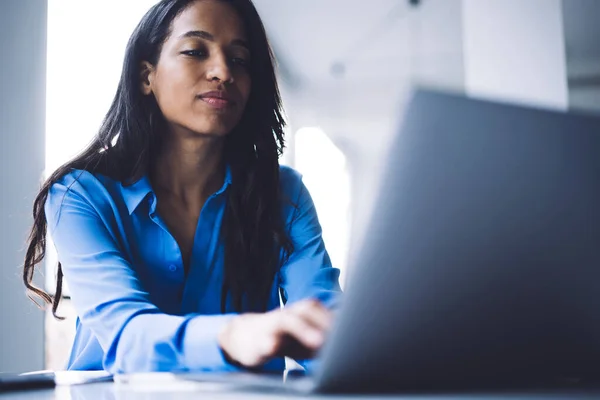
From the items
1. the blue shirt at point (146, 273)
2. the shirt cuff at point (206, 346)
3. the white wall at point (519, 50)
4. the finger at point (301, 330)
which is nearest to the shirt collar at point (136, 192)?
the blue shirt at point (146, 273)

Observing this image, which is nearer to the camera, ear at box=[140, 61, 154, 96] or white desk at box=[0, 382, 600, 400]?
white desk at box=[0, 382, 600, 400]

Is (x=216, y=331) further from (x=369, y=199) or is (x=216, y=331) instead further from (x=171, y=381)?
(x=369, y=199)

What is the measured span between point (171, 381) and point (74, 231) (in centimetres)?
60

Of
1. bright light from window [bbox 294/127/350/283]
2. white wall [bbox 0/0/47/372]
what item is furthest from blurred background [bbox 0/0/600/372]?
bright light from window [bbox 294/127/350/283]

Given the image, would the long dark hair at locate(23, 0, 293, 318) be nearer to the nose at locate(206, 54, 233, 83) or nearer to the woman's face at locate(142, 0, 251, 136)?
the woman's face at locate(142, 0, 251, 136)

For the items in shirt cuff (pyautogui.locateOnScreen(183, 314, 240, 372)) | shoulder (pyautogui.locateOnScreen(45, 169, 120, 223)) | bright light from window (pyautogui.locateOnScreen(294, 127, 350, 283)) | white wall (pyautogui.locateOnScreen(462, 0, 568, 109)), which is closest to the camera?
shirt cuff (pyautogui.locateOnScreen(183, 314, 240, 372))

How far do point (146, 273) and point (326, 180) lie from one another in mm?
5886

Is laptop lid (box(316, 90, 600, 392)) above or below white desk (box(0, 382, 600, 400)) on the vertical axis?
above

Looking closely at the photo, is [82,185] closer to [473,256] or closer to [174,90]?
[174,90]

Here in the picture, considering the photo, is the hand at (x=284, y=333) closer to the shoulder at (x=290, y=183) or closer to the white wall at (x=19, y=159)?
the shoulder at (x=290, y=183)

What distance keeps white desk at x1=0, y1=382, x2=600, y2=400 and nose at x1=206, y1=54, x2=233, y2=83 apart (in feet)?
2.79

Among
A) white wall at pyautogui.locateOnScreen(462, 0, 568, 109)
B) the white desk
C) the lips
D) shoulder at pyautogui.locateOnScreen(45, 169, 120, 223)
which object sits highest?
white wall at pyautogui.locateOnScreen(462, 0, 568, 109)

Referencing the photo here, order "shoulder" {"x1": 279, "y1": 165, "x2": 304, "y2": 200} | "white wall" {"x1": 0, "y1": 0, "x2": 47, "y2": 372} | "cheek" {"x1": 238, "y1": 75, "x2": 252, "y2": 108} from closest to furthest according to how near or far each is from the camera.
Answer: "cheek" {"x1": 238, "y1": 75, "x2": 252, "y2": 108} < "shoulder" {"x1": 279, "y1": 165, "x2": 304, "y2": 200} < "white wall" {"x1": 0, "y1": 0, "x2": 47, "y2": 372}

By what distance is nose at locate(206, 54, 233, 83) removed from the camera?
52.4 inches
